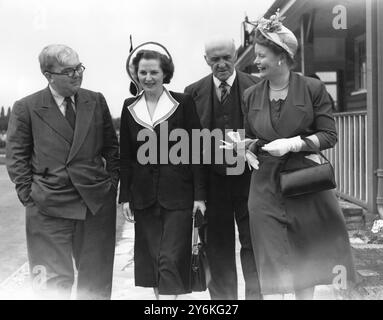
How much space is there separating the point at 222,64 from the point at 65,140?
1.21 metres

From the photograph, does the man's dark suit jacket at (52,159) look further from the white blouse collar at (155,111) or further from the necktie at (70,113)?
the white blouse collar at (155,111)

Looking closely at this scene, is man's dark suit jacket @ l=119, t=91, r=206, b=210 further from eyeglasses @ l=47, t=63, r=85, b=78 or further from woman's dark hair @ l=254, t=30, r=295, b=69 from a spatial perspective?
woman's dark hair @ l=254, t=30, r=295, b=69

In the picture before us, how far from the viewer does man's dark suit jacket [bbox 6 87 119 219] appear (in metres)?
A: 3.75

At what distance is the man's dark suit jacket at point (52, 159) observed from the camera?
375 cm

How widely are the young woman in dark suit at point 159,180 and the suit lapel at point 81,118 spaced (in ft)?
0.76

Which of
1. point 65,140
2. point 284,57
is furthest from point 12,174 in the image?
point 284,57

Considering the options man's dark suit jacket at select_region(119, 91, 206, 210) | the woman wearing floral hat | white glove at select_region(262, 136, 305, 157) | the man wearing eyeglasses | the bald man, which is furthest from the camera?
the bald man

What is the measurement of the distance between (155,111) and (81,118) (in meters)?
0.49

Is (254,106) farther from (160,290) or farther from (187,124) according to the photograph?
(160,290)

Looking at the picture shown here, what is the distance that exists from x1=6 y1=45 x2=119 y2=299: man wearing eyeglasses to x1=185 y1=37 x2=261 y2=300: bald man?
30.7 inches

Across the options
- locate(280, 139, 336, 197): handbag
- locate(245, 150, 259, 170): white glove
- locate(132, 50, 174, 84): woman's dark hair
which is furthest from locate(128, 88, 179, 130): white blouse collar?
locate(280, 139, 336, 197): handbag

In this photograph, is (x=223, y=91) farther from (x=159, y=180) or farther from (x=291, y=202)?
(x=291, y=202)

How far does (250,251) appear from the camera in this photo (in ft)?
13.6

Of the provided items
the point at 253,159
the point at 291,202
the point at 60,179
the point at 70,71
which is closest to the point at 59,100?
the point at 70,71
